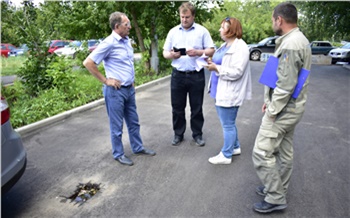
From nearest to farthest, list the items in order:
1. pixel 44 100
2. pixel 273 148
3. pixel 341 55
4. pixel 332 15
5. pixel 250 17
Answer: pixel 273 148, pixel 44 100, pixel 332 15, pixel 341 55, pixel 250 17

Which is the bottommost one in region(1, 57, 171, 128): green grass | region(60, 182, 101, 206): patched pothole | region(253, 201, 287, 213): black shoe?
region(60, 182, 101, 206): patched pothole

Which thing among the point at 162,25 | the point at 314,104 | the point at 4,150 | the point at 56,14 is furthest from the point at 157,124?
the point at 56,14

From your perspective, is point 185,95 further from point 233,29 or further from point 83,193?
point 83,193

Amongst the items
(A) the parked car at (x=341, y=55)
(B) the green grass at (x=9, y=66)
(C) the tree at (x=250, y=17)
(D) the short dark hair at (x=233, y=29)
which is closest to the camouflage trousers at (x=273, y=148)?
(D) the short dark hair at (x=233, y=29)

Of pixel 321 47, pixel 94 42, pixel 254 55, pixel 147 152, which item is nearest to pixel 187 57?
pixel 147 152

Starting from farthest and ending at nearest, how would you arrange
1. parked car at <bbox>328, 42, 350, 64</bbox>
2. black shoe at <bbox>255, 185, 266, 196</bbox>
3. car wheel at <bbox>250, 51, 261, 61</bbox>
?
car wheel at <bbox>250, 51, 261, 61</bbox> → parked car at <bbox>328, 42, 350, 64</bbox> → black shoe at <bbox>255, 185, 266, 196</bbox>

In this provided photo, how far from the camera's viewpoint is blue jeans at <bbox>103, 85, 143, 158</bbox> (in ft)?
11.8

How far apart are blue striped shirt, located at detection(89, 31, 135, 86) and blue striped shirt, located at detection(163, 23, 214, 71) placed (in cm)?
71

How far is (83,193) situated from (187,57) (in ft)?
7.40

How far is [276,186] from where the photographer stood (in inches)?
104

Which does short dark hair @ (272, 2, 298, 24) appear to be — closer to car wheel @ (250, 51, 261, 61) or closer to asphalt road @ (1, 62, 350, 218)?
asphalt road @ (1, 62, 350, 218)

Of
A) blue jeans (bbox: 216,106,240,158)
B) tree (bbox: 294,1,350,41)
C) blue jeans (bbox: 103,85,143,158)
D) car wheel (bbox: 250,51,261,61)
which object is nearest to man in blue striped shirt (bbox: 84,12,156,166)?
blue jeans (bbox: 103,85,143,158)

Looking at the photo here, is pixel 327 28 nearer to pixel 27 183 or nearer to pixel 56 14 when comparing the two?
pixel 56 14

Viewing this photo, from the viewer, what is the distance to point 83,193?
3.21m
